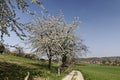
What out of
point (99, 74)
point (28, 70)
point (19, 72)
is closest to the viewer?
point (19, 72)

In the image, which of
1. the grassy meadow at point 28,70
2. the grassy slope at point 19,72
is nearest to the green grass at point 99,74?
the grassy meadow at point 28,70

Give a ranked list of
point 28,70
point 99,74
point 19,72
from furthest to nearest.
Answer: point 99,74
point 28,70
point 19,72

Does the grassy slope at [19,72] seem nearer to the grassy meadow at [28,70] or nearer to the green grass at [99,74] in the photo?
the grassy meadow at [28,70]

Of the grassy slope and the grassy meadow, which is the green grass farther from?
the grassy slope

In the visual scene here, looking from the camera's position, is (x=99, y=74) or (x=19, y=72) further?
(x=99, y=74)

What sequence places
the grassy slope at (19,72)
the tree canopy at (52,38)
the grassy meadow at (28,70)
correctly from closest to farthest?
1. the grassy slope at (19,72)
2. the grassy meadow at (28,70)
3. the tree canopy at (52,38)

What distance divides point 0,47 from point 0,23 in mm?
1670

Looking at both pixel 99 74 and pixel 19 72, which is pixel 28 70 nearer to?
pixel 19 72

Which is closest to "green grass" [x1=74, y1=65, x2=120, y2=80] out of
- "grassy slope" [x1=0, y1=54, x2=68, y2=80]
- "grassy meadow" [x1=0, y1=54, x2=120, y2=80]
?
"grassy meadow" [x1=0, y1=54, x2=120, y2=80]

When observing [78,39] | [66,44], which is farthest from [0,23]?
[78,39]

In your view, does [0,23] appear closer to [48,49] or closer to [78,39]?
[48,49]

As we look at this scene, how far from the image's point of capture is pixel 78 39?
178 feet

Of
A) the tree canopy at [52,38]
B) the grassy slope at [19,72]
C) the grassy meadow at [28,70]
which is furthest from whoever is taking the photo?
the tree canopy at [52,38]

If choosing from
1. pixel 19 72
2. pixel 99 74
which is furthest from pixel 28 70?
pixel 99 74
